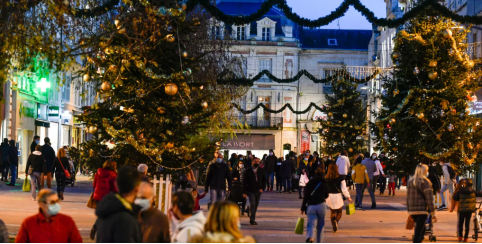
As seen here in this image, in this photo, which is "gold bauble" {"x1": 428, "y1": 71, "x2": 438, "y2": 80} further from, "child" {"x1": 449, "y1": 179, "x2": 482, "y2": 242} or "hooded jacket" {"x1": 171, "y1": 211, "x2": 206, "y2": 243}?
"hooded jacket" {"x1": 171, "y1": 211, "x2": 206, "y2": 243}

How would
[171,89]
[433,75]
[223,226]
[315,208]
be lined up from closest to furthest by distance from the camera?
[223,226] < [315,208] < [171,89] < [433,75]

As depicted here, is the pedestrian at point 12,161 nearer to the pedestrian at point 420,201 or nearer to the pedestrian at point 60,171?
the pedestrian at point 60,171

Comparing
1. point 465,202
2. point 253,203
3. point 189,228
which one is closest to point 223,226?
point 189,228

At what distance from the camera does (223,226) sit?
247 inches

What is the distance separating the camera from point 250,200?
1825cm

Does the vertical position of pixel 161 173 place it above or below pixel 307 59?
below

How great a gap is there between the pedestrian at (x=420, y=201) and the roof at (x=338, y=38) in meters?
59.7

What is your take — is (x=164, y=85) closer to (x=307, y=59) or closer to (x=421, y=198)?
(x=421, y=198)

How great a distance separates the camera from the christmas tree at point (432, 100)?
79.7 feet

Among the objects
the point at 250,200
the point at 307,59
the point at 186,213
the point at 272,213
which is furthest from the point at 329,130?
the point at 186,213

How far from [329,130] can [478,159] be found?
25851 mm

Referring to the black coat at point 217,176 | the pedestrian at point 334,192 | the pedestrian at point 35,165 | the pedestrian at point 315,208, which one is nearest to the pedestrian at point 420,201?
the pedestrian at point 315,208

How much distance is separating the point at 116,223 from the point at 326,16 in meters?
12.2

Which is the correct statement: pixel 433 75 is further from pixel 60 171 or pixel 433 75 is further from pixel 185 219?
pixel 185 219
